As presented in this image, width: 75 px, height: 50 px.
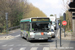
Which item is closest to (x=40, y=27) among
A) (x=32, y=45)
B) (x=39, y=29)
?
(x=39, y=29)

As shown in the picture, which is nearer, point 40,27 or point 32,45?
point 32,45

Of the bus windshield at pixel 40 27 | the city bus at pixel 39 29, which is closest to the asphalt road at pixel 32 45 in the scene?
the city bus at pixel 39 29

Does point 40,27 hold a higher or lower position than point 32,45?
higher

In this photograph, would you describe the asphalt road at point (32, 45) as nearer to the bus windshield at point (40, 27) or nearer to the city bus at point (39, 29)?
the city bus at point (39, 29)

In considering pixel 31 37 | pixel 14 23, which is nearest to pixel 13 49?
pixel 31 37

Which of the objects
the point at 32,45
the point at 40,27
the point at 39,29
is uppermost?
the point at 40,27

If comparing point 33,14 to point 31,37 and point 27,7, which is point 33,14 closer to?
point 27,7

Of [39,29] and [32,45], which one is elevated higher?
[39,29]

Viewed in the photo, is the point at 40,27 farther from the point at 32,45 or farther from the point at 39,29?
the point at 32,45

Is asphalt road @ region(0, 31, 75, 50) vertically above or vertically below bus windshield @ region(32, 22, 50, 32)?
below

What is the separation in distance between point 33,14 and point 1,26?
118 ft

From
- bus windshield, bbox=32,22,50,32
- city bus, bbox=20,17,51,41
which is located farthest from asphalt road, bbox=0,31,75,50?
bus windshield, bbox=32,22,50,32

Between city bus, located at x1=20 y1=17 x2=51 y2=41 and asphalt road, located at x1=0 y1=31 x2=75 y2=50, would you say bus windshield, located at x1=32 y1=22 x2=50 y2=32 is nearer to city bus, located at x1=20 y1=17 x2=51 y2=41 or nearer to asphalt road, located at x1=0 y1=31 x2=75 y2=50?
city bus, located at x1=20 y1=17 x2=51 y2=41

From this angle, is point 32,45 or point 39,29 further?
point 39,29
